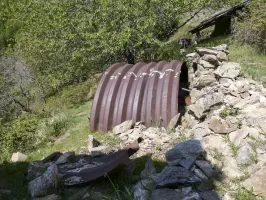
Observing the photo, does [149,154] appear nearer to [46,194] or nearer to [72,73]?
[46,194]

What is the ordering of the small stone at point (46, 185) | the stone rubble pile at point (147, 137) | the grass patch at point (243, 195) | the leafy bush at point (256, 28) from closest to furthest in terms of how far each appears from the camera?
the grass patch at point (243, 195) → the small stone at point (46, 185) → the stone rubble pile at point (147, 137) → the leafy bush at point (256, 28)

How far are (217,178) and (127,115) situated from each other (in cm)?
315

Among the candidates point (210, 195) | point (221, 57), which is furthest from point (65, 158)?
point (221, 57)

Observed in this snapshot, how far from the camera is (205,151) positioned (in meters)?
4.40

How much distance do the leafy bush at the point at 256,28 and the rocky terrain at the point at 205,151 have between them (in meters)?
4.39

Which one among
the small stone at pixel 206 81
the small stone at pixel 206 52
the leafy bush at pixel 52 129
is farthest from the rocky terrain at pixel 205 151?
the leafy bush at pixel 52 129

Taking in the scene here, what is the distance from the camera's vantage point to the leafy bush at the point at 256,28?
10545 mm

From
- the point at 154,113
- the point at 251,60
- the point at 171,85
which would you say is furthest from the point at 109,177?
the point at 251,60

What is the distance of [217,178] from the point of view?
3.93m

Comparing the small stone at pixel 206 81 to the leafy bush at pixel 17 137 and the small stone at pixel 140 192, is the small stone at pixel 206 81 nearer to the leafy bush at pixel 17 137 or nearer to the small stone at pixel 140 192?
the small stone at pixel 140 192

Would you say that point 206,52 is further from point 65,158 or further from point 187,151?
point 65,158

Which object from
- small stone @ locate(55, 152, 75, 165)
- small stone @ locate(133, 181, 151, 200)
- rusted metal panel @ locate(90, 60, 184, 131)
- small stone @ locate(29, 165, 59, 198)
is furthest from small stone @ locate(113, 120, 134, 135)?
small stone @ locate(133, 181, 151, 200)

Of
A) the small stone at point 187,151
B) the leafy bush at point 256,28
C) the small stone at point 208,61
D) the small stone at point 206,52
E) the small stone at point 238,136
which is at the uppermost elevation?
the leafy bush at point 256,28

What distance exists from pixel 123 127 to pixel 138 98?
80 centimetres
